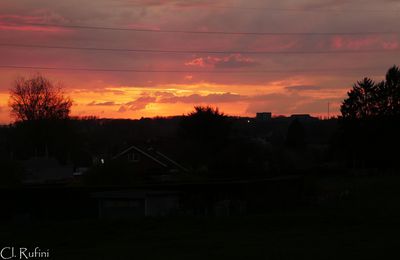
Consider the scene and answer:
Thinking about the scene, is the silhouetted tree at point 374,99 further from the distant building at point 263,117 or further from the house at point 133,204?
the distant building at point 263,117

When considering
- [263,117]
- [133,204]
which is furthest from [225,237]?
[263,117]

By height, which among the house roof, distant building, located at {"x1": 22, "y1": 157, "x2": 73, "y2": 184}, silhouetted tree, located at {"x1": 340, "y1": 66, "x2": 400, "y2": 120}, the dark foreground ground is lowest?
the dark foreground ground

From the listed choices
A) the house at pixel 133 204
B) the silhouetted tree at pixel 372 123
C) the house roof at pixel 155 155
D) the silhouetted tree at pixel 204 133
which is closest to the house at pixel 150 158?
the house roof at pixel 155 155

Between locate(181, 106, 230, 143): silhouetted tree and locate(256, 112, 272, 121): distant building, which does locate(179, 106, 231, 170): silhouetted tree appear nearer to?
locate(181, 106, 230, 143): silhouetted tree

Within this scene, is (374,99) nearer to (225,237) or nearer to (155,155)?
(155,155)

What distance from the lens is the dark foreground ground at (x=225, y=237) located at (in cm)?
1805

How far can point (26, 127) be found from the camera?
88.2 meters

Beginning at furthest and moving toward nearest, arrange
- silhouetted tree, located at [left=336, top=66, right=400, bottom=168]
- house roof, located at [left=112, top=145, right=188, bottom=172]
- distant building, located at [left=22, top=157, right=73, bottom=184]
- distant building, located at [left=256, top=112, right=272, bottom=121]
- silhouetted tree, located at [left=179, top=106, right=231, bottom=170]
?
1. distant building, located at [left=256, top=112, right=272, bottom=121]
2. silhouetted tree, located at [left=336, top=66, right=400, bottom=168]
3. distant building, located at [left=22, top=157, right=73, bottom=184]
4. house roof, located at [left=112, top=145, right=188, bottom=172]
5. silhouetted tree, located at [left=179, top=106, right=231, bottom=170]

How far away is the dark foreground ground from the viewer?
1805 cm

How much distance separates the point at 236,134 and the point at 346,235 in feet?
188

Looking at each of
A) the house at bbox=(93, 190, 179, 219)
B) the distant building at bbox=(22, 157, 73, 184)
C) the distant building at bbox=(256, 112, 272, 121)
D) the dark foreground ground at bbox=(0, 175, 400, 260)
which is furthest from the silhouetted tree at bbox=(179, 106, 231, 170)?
the distant building at bbox=(256, 112, 272, 121)

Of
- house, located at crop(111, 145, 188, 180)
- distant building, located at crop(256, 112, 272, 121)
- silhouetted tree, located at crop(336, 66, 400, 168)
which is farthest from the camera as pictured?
distant building, located at crop(256, 112, 272, 121)

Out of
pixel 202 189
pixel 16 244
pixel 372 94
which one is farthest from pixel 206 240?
pixel 372 94

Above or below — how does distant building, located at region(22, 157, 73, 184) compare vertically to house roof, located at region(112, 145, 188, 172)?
below
